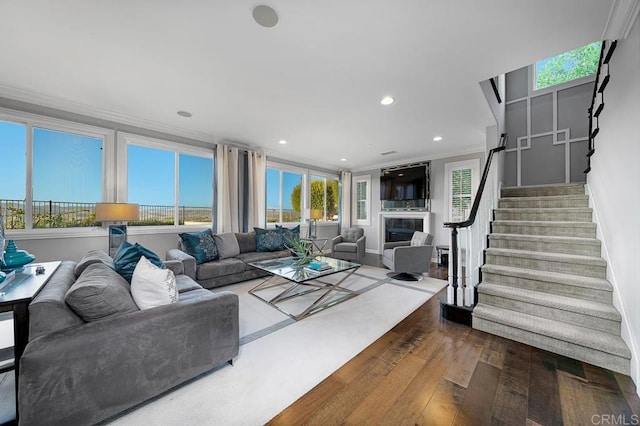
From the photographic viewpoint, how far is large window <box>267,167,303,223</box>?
5.94m

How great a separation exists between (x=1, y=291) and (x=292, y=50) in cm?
251

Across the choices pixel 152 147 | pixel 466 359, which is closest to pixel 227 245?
pixel 152 147

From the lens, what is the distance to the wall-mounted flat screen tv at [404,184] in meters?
6.05

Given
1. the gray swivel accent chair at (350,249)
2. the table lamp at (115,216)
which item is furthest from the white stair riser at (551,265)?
the table lamp at (115,216)

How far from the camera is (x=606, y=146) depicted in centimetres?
250

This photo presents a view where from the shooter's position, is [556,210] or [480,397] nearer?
[480,397]

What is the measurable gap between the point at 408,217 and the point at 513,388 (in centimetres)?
496

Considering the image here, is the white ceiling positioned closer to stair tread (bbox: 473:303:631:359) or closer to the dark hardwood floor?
stair tread (bbox: 473:303:631:359)

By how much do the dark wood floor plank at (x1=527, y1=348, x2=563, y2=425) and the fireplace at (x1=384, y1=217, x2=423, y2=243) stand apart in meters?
4.41

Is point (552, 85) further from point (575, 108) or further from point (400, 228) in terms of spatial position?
point (400, 228)

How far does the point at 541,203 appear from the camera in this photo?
3.43 m

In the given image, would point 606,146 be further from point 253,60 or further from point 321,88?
point 253,60

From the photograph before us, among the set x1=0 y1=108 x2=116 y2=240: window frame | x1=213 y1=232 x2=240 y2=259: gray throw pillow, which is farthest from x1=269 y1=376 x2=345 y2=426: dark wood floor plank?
x1=0 y1=108 x2=116 y2=240: window frame

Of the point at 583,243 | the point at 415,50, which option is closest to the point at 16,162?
the point at 415,50
